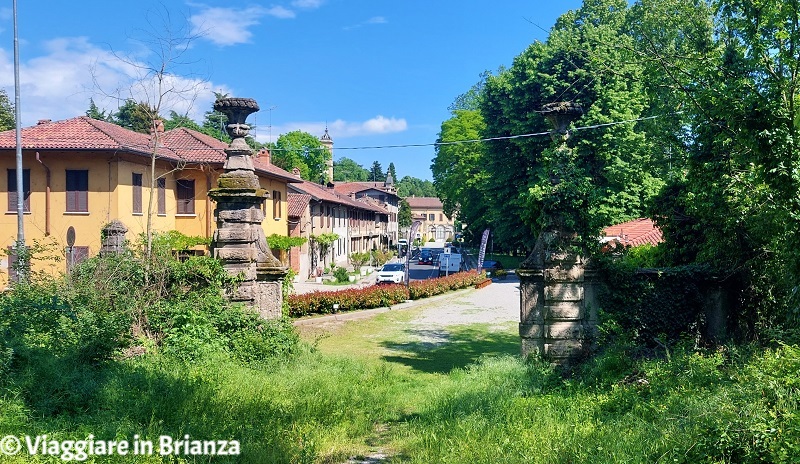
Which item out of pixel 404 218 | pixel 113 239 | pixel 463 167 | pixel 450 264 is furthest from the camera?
pixel 404 218

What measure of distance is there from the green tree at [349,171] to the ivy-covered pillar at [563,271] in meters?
133

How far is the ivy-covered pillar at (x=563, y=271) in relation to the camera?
9125 millimetres

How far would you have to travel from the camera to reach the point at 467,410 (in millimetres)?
7055

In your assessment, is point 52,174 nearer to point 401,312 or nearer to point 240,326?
point 401,312

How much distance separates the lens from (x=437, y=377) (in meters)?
10.3

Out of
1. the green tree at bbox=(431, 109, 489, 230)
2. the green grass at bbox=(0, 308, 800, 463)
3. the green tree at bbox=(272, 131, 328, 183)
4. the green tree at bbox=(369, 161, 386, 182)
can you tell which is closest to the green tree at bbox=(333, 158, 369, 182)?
the green tree at bbox=(369, 161, 386, 182)

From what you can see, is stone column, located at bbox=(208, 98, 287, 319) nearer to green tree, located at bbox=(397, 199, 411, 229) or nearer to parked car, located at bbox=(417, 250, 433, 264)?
parked car, located at bbox=(417, 250, 433, 264)

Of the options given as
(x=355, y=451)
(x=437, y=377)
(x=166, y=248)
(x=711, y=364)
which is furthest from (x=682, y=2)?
(x=166, y=248)

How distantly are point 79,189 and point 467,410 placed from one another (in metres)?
21.1

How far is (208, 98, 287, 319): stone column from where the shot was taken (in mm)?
10086

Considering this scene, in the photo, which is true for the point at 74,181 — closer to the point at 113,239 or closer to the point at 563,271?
the point at 113,239

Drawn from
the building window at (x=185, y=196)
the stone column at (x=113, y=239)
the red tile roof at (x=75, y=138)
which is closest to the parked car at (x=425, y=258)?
the building window at (x=185, y=196)

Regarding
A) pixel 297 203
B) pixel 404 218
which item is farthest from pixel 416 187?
pixel 297 203

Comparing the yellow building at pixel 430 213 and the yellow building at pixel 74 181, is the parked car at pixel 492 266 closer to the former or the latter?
the yellow building at pixel 74 181
